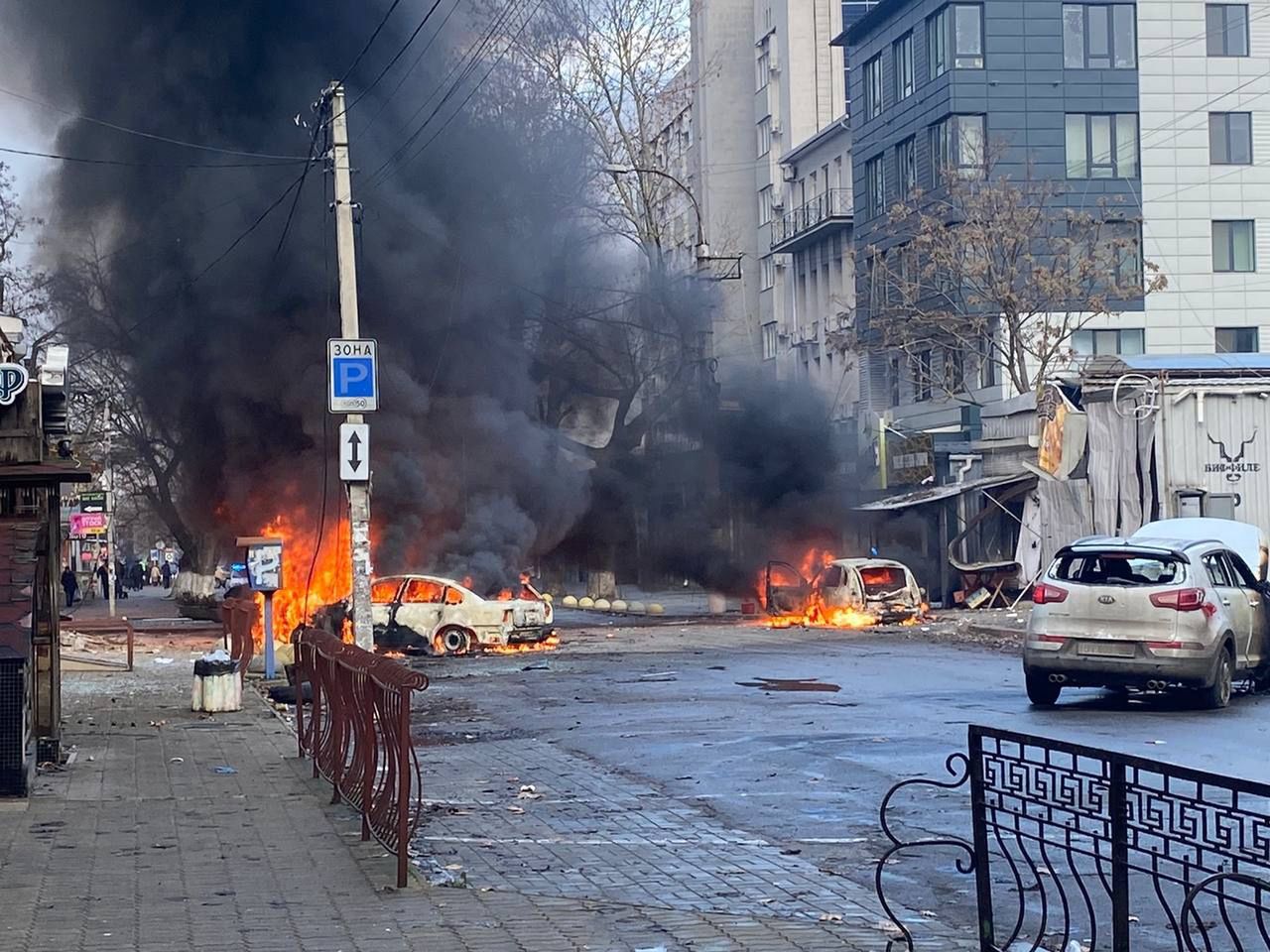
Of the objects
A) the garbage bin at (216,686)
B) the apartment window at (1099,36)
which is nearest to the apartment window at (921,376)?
the apartment window at (1099,36)

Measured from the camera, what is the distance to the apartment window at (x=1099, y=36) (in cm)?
4706

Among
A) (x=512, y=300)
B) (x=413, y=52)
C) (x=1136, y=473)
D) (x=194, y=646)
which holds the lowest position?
(x=194, y=646)

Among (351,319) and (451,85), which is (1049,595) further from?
(451,85)

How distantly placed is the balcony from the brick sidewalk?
A: 47.3 metres

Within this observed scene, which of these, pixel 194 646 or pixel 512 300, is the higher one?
pixel 512 300

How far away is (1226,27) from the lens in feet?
156

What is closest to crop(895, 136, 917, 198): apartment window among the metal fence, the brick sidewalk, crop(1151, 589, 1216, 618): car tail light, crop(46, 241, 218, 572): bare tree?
crop(46, 241, 218, 572): bare tree

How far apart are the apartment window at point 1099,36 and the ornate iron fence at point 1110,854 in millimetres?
42207

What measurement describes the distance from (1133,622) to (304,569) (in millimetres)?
21118

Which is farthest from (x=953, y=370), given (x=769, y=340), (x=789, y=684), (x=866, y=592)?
(x=789, y=684)

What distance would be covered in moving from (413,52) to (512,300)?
7.02 m

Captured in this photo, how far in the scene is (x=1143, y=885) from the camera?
26.2ft

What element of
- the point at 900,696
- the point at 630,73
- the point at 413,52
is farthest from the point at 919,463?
the point at 900,696

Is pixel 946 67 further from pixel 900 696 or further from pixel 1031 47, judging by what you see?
pixel 900 696
